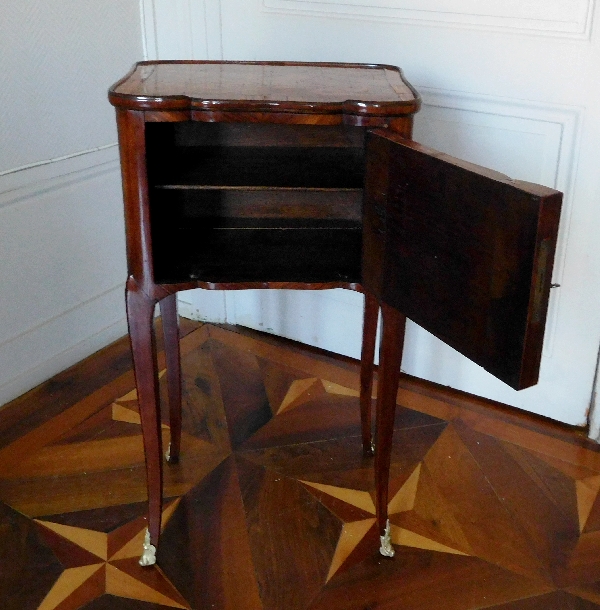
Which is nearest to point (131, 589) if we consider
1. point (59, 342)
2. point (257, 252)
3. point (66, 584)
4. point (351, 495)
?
point (66, 584)

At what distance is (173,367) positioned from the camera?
1414mm

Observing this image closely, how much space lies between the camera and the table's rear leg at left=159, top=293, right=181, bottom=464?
1.37 meters

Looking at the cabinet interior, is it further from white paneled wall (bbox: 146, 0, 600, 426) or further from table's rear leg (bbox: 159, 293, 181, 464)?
white paneled wall (bbox: 146, 0, 600, 426)

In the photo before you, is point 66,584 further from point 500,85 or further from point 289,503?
point 500,85

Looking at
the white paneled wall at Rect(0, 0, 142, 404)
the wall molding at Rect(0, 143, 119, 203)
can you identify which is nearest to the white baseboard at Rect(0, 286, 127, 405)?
the white paneled wall at Rect(0, 0, 142, 404)

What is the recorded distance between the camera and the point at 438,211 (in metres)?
0.86

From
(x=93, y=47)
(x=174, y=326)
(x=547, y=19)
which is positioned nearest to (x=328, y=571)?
(x=174, y=326)

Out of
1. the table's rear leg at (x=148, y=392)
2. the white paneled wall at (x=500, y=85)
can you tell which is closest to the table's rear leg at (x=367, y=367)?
the white paneled wall at (x=500, y=85)

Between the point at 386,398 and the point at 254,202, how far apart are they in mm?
423

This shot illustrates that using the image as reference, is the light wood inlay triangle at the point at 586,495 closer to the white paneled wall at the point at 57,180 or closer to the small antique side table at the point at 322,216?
the small antique side table at the point at 322,216

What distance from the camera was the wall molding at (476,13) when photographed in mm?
1349

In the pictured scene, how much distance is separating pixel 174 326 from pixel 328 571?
55 centimetres

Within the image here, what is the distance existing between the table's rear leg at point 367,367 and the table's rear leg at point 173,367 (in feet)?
1.26

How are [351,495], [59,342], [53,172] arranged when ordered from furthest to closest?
[59,342], [53,172], [351,495]
